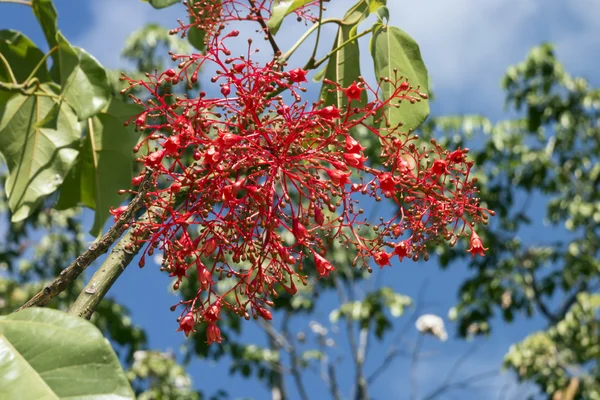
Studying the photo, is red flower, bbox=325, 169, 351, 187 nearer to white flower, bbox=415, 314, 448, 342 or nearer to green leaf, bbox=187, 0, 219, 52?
green leaf, bbox=187, 0, 219, 52

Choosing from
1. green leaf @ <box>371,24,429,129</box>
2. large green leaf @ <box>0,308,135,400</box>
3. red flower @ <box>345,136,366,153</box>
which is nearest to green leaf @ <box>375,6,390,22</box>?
green leaf @ <box>371,24,429,129</box>

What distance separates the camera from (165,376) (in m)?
7.94

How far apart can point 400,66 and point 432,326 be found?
298 inches

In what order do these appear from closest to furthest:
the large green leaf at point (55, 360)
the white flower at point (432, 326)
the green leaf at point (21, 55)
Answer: the large green leaf at point (55, 360), the green leaf at point (21, 55), the white flower at point (432, 326)

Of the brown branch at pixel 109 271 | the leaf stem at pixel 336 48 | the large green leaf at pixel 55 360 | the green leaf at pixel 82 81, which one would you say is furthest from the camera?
the green leaf at pixel 82 81

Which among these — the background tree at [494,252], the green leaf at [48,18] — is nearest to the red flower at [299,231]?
the green leaf at [48,18]

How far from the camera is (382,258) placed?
1316mm

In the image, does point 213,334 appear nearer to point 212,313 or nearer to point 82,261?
point 212,313

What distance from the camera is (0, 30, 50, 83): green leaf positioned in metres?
1.89

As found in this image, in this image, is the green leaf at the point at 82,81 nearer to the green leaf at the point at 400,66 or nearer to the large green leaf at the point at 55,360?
the green leaf at the point at 400,66

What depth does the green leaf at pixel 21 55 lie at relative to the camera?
74.4 inches

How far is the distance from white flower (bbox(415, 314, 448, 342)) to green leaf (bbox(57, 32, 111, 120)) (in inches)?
296

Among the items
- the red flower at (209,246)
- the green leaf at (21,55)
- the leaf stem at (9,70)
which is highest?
the green leaf at (21,55)

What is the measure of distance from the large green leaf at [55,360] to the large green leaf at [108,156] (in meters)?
0.77
